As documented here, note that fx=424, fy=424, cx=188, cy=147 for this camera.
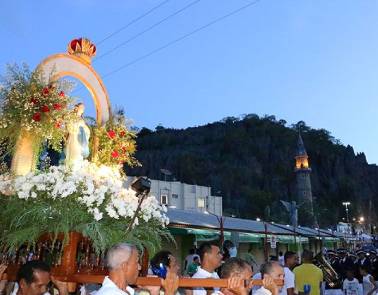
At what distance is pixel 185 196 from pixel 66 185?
49016 millimetres

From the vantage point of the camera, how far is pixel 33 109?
547cm

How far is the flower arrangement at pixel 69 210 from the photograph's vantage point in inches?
161

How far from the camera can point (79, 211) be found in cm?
420

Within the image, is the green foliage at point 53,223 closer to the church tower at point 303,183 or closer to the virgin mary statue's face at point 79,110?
the virgin mary statue's face at point 79,110

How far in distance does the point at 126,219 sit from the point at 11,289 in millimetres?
1572

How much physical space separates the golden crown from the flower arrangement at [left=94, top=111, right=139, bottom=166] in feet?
3.45

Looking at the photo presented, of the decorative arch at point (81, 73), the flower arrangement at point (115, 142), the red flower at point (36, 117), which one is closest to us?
the red flower at point (36, 117)

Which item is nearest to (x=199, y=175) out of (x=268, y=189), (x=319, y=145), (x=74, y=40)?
(x=268, y=189)

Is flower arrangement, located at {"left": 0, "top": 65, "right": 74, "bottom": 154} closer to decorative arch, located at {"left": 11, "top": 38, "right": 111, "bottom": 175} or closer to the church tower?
decorative arch, located at {"left": 11, "top": 38, "right": 111, "bottom": 175}

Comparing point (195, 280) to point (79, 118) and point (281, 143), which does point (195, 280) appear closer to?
point (79, 118)

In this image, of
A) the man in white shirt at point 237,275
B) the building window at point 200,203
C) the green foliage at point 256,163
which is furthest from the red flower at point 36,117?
the green foliage at point 256,163

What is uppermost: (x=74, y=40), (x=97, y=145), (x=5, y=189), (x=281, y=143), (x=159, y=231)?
(x=281, y=143)

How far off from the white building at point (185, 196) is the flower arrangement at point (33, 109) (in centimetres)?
4502

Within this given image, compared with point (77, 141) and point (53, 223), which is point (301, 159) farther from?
point (53, 223)
